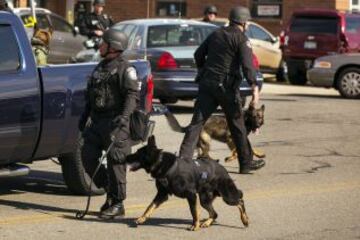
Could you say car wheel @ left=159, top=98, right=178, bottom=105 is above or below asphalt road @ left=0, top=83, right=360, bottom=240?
below

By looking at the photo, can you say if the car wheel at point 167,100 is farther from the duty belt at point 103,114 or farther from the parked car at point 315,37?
the duty belt at point 103,114

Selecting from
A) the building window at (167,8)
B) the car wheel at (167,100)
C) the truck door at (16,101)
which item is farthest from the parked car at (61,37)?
the truck door at (16,101)

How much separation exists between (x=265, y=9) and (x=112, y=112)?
1011 inches

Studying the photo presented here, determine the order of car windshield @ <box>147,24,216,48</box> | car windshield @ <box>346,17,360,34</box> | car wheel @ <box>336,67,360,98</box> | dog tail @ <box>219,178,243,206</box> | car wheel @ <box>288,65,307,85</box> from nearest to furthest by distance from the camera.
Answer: dog tail @ <box>219,178,243,206</box>, car windshield @ <box>147,24,216,48</box>, car wheel @ <box>336,67,360,98</box>, car windshield @ <box>346,17,360,34</box>, car wheel @ <box>288,65,307,85</box>

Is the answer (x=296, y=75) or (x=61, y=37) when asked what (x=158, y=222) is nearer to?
(x=61, y=37)

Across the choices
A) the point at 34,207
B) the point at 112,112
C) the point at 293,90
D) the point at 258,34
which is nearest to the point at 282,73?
the point at 258,34

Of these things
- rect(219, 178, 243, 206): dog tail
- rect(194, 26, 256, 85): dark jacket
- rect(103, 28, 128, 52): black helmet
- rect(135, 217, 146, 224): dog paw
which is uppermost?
rect(103, 28, 128, 52): black helmet

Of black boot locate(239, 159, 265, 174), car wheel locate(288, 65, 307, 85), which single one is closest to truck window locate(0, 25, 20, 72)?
black boot locate(239, 159, 265, 174)

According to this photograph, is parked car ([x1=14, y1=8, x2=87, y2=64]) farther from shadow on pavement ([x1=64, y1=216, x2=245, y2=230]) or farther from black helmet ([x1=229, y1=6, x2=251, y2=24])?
shadow on pavement ([x1=64, y1=216, x2=245, y2=230])

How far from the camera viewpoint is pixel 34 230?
Result: 25.0ft

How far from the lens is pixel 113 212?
7.99 metres

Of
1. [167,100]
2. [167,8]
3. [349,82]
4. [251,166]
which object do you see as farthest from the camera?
[167,8]

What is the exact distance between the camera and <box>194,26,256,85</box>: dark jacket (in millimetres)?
9906

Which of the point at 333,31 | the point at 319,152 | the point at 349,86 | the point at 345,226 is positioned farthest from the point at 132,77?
the point at 333,31
